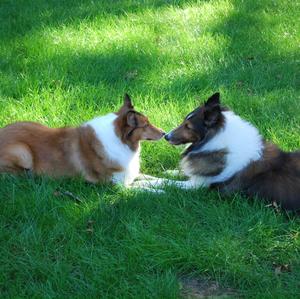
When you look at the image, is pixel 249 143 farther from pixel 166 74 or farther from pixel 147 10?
pixel 147 10

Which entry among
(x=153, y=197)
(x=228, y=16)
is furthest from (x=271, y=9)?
(x=153, y=197)

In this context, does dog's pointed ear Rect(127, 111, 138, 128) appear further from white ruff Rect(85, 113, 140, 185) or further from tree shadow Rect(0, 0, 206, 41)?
tree shadow Rect(0, 0, 206, 41)

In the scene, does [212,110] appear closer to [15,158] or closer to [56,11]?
[15,158]

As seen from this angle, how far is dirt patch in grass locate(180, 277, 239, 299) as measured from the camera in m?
3.95

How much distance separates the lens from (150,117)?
21.0 feet

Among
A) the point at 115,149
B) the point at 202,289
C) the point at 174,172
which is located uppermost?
the point at 115,149

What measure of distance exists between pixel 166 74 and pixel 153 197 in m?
3.04

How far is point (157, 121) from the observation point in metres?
6.35

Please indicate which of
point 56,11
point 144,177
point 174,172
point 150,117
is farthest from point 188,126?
point 56,11

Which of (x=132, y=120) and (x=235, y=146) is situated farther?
(x=132, y=120)

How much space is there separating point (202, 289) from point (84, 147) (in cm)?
201

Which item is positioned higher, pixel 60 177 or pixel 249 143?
pixel 249 143

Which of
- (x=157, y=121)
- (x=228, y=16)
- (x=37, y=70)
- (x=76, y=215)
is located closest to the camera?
(x=76, y=215)

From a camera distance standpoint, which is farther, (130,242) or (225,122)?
(225,122)
